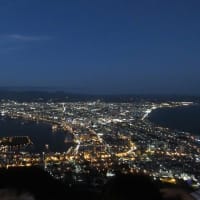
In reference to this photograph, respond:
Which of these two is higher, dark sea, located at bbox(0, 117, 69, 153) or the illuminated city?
the illuminated city

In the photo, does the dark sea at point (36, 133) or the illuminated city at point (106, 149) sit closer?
the illuminated city at point (106, 149)

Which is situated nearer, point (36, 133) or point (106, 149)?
point (106, 149)

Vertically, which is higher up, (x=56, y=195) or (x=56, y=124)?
(x=56, y=195)

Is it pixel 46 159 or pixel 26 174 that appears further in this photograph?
pixel 46 159

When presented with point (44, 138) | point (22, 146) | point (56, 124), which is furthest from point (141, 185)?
point (56, 124)

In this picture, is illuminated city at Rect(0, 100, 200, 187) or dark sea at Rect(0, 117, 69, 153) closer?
illuminated city at Rect(0, 100, 200, 187)

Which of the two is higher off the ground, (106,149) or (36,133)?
(106,149)

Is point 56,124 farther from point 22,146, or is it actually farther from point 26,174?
point 26,174

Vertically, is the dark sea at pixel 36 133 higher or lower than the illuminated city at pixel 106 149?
lower
